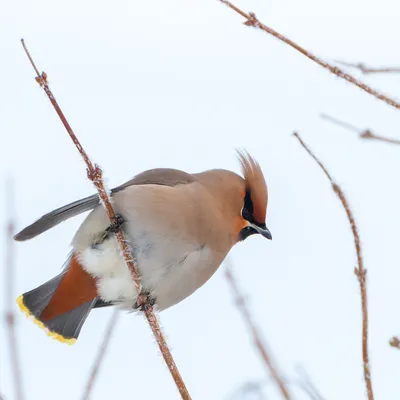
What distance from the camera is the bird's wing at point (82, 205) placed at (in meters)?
3.41

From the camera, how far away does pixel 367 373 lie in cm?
160

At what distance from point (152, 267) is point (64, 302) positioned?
21.9 inches

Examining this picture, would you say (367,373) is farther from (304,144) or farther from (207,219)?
(207,219)

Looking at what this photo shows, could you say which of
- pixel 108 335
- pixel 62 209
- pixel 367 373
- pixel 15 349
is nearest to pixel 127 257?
pixel 108 335

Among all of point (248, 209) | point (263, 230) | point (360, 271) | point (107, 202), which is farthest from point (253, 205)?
point (360, 271)

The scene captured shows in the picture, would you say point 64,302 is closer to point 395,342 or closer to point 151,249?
point 151,249

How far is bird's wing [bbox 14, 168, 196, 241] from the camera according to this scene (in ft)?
11.2

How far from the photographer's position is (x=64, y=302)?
3721mm

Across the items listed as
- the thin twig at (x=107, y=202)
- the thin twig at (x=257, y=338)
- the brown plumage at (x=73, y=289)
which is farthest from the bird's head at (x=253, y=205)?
the thin twig at (x=257, y=338)

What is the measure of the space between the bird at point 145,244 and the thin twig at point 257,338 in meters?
1.06

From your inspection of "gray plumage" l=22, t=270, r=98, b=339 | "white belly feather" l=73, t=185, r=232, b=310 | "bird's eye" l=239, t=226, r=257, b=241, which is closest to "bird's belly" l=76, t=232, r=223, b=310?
"white belly feather" l=73, t=185, r=232, b=310

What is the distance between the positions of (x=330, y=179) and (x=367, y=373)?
45cm

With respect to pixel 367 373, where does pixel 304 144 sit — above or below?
above

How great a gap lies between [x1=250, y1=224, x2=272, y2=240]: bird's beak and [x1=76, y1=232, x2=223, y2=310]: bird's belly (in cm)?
42
